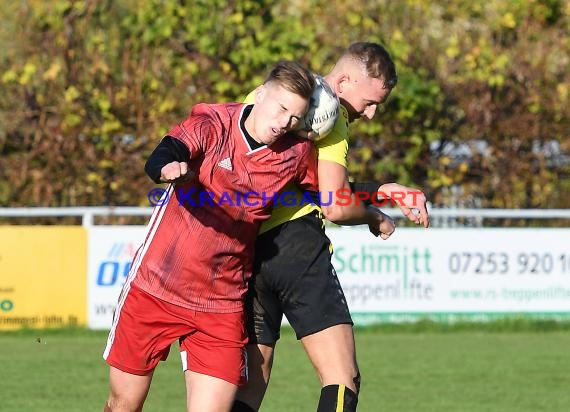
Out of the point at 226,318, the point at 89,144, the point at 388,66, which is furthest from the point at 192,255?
the point at 89,144

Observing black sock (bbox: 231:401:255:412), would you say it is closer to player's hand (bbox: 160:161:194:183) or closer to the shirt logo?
the shirt logo

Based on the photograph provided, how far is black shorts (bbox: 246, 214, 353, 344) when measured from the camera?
5.44m

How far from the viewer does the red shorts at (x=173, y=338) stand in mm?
5090

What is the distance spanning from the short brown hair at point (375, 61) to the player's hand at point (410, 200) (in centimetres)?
49

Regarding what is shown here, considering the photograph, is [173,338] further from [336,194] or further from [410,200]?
[410,200]

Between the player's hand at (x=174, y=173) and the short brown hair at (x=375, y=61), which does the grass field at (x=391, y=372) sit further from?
the player's hand at (x=174, y=173)

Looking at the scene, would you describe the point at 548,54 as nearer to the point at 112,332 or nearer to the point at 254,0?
the point at 254,0

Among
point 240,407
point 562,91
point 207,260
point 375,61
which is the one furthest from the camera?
point 562,91

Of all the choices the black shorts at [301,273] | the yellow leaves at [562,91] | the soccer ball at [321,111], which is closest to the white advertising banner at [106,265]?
the yellow leaves at [562,91]

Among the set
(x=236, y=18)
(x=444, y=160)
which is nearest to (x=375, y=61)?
(x=236, y=18)

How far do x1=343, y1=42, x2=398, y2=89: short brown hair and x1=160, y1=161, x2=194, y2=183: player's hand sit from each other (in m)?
1.32

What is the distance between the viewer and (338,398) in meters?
5.23

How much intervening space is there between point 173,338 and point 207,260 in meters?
0.40

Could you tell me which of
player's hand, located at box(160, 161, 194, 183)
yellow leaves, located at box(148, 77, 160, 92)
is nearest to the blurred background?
yellow leaves, located at box(148, 77, 160, 92)
